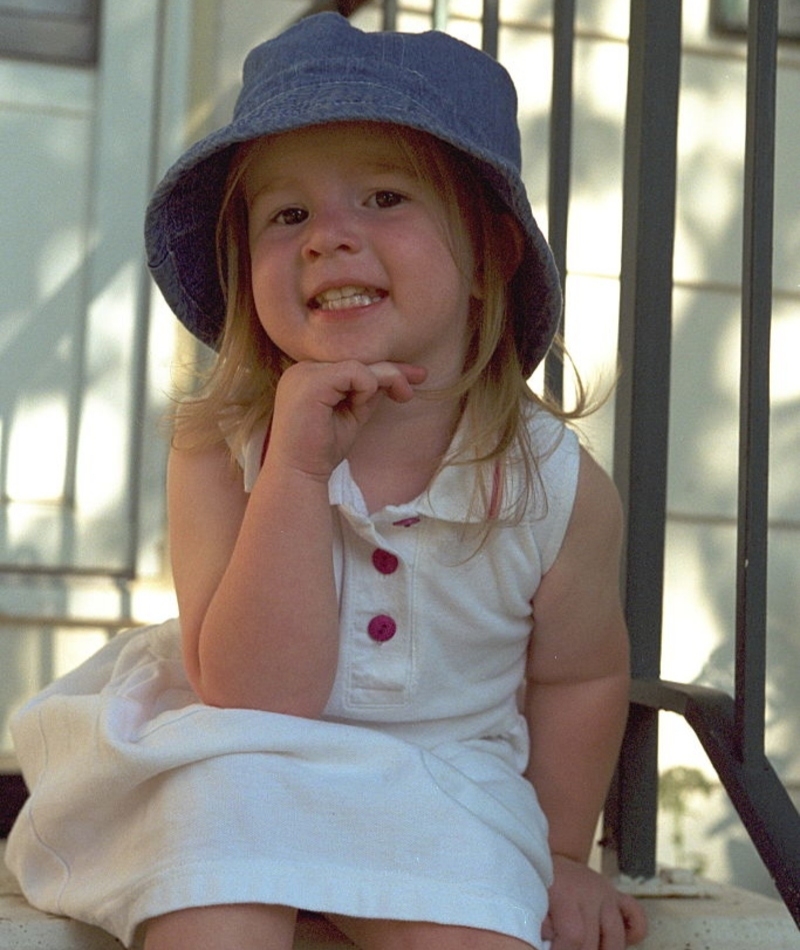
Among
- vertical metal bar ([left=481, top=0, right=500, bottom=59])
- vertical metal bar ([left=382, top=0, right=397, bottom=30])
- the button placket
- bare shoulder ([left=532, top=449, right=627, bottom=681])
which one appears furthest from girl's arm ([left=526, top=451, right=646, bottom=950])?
vertical metal bar ([left=382, top=0, right=397, bottom=30])

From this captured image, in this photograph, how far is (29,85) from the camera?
2775 millimetres

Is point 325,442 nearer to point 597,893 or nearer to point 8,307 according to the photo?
point 597,893

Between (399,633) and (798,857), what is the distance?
448 millimetres

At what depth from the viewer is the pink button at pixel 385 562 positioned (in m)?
1.48

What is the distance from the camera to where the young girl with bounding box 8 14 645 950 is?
51.3 inches

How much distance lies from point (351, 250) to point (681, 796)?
1.99 metres

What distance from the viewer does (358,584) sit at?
1.48 metres

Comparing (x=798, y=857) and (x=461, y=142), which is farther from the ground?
(x=461, y=142)

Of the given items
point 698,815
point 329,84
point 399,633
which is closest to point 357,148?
point 329,84

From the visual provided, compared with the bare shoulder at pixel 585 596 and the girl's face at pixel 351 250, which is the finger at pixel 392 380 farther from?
the bare shoulder at pixel 585 596

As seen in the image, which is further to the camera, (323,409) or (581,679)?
(581,679)

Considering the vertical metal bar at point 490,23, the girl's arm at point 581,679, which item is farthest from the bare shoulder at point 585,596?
the vertical metal bar at point 490,23

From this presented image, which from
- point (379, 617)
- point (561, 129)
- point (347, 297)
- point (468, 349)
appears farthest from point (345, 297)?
point (561, 129)

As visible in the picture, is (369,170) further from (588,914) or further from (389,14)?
(588,914)
